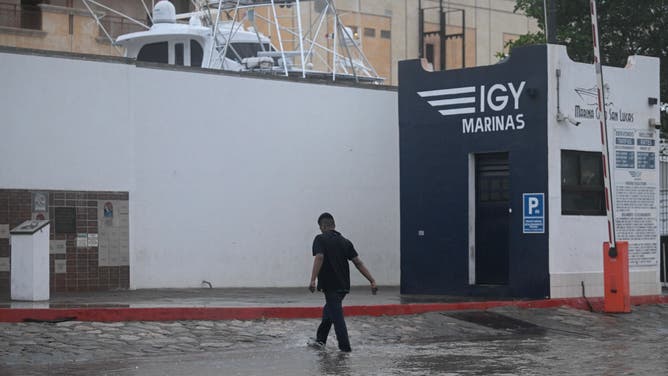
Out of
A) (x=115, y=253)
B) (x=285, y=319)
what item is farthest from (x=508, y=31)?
(x=285, y=319)

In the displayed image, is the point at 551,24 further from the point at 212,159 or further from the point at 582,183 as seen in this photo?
the point at 212,159

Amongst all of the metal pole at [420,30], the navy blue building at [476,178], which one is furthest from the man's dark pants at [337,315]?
the metal pole at [420,30]

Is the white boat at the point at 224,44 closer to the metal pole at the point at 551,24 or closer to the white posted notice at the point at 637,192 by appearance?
the metal pole at the point at 551,24

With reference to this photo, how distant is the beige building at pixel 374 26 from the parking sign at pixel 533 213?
735 inches

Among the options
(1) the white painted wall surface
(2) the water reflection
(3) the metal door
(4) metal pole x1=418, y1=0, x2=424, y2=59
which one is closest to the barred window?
(3) the metal door

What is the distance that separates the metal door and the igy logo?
879mm

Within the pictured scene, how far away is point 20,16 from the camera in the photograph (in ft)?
154

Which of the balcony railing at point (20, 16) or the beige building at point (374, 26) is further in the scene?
the beige building at point (374, 26)

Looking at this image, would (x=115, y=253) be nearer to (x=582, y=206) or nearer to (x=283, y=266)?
(x=283, y=266)

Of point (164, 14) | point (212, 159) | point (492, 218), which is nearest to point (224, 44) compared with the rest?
point (164, 14)

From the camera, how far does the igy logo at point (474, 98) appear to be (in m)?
22.3

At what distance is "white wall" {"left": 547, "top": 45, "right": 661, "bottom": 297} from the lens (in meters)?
21.9

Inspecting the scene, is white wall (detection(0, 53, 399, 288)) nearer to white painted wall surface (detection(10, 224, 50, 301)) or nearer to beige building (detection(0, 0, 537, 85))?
white painted wall surface (detection(10, 224, 50, 301))

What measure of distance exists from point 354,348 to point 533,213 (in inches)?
259
